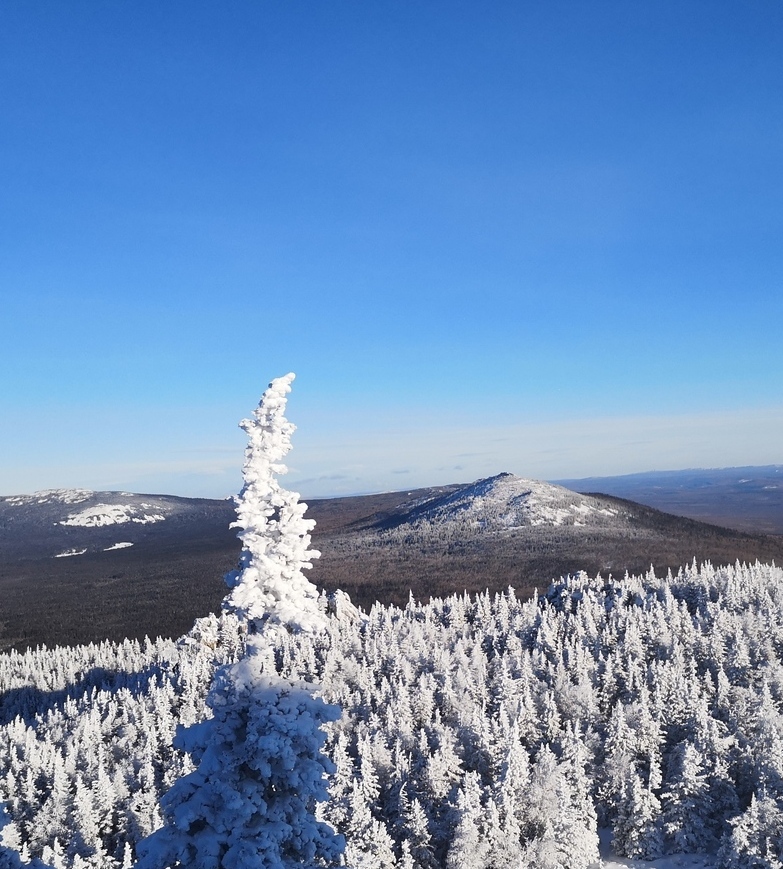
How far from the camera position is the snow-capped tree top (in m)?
49.7

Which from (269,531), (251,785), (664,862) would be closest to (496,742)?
(664,862)


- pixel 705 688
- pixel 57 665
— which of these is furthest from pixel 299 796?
pixel 57 665

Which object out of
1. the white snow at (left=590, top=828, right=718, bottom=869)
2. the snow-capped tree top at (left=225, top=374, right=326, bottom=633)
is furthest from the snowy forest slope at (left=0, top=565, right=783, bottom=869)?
the snow-capped tree top at (left=225, top=374, right=326, bottom=633)

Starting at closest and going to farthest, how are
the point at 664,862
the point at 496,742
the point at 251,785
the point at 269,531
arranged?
the point at 251,785, the point at 664,862, the point at 496,742, the point at 269,531

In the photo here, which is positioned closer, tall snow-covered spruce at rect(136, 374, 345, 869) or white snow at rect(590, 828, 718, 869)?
tall snow-covered spruce at rect(136, 374, 345, 869)

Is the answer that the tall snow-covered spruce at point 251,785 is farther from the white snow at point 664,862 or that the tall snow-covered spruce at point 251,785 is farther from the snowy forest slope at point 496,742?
the white snow at point 664,862

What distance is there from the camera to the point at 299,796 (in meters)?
15.1

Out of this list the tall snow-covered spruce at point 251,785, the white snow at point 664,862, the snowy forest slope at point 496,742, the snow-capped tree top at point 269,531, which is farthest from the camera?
the snow-capped tree top at point 269,531

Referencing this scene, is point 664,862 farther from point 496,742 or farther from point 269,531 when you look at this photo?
point 269,531

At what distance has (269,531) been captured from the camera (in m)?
50.6

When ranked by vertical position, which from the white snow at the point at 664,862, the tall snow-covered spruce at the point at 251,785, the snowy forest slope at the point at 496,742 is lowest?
the white snow at the point at 664,862

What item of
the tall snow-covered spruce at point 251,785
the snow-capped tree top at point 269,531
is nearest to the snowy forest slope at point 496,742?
the snow-capped tree top at point 269,531

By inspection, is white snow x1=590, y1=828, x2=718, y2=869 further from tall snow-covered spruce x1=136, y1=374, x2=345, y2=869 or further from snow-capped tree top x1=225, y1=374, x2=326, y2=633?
tall snow-covered spruce x1=136, y1=374, x2=345, y2=869

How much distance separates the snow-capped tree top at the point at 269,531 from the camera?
163 ft
